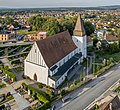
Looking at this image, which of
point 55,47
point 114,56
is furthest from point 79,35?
point 114,56

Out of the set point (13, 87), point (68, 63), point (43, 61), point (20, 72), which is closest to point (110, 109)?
point (43, 61)

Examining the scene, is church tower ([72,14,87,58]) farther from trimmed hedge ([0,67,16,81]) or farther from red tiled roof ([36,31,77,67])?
trimmed hedge ([0,67,16,81])

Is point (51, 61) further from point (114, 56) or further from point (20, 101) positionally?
point (114, 56)

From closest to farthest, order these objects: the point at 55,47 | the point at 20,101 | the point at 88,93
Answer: the point at 20,101 < the point at 88,93 < the point at 55,47

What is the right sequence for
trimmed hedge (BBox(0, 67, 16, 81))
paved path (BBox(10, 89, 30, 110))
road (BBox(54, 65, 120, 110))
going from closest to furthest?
paved path (BBox(10, 89, 30, 110)) → road (BBox(54, 65, 120, 110)) → trimmed hedge (BBox(0, 67, 16, 81))

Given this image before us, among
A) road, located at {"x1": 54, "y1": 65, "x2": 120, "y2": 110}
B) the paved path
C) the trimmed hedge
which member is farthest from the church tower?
the paved path

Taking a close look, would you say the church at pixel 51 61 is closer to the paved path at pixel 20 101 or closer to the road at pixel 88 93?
the road at pixel 88 93
